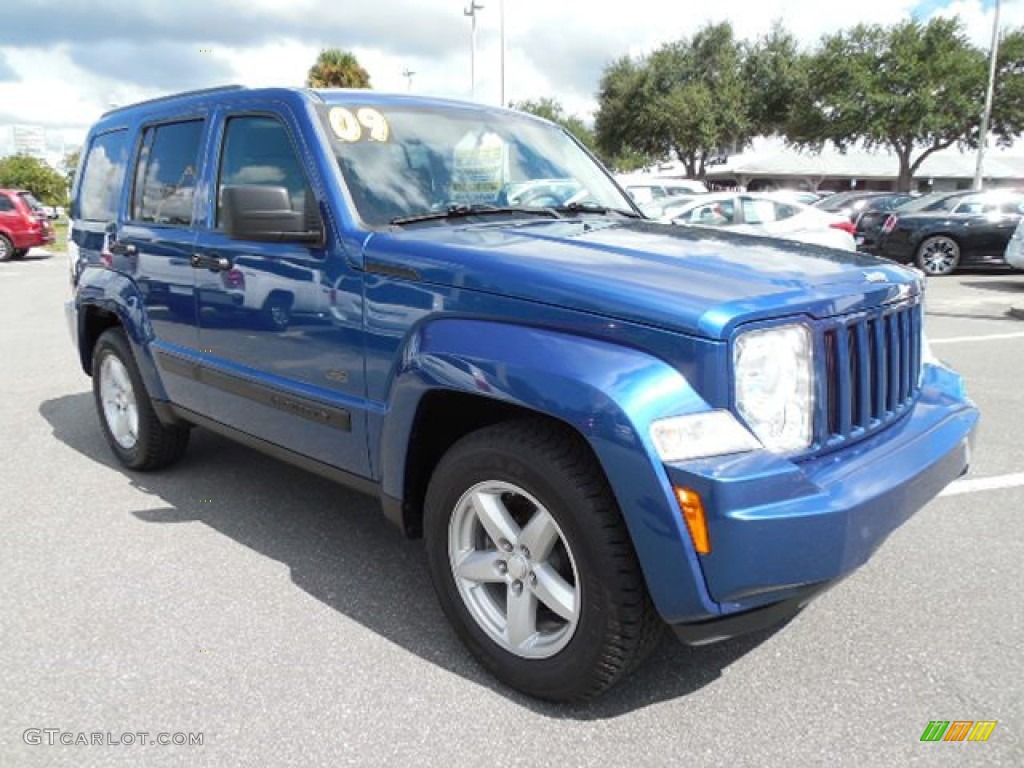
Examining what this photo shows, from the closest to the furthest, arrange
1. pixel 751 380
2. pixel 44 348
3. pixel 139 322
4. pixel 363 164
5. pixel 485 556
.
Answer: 1. pixel 751 380
2. pixel 485 556
3. pixel 363 164
4. pixel 139 322
5. pixel 44 348

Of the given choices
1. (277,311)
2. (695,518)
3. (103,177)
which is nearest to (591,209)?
(277,311)

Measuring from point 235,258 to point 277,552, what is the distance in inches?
50.4

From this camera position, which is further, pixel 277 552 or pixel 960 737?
pixel 277 552

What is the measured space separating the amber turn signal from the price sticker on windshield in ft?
6.34

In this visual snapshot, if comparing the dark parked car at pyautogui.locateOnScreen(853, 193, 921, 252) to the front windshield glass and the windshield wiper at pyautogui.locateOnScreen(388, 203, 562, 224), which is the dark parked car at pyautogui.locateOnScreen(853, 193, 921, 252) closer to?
the front windshield glass

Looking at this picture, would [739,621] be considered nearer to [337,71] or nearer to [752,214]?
[752,214]

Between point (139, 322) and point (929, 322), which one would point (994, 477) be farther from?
point (929, 322)

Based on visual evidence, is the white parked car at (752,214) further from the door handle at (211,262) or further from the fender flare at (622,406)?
the fender flare at (622,406)

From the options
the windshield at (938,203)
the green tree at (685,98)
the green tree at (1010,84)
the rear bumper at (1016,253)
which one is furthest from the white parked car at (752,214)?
the green tree at (685,98)

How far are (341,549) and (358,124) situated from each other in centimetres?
180

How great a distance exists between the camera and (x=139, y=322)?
4203 millimetres

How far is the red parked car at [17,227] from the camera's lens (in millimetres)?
19938

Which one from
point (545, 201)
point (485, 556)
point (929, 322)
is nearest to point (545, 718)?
point (485, 556)

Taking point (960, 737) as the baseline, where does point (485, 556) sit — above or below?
above
